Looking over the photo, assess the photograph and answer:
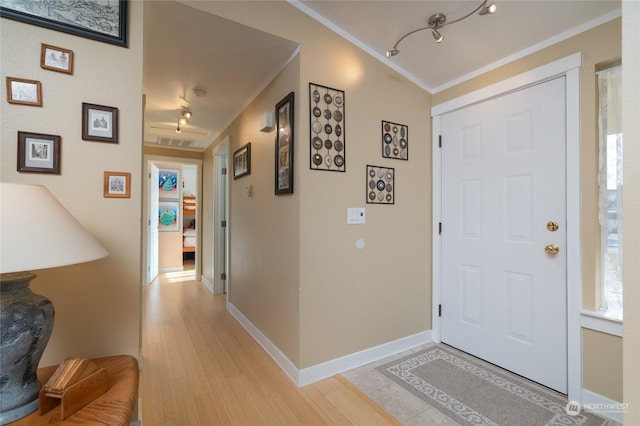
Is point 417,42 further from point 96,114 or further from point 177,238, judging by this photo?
Result: point 177,238

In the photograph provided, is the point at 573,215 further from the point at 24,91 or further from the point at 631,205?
the point at 24,91

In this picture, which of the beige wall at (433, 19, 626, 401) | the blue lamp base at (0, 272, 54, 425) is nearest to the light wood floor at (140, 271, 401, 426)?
the blue lamp base at (0, 272, 54, 425)

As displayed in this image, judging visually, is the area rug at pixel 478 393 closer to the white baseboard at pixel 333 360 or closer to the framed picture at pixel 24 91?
the white baseboard at pixel 333 360

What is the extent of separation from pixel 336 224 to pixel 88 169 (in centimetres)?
146

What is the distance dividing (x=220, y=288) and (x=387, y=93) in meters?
3.44

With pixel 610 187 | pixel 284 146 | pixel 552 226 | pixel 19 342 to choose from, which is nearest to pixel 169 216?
pixel 284 146

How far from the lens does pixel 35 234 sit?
0.77 metres

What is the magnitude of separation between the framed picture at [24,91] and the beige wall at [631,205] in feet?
6.54

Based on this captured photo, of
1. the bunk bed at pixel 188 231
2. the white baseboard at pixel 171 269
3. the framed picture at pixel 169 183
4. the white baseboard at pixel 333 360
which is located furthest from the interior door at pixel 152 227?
the white baseboard at pixel 333 360

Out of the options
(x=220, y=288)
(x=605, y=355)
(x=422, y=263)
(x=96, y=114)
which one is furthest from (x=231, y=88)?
(x=605, y=355)

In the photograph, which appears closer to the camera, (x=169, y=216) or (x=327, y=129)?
(x=327, y=129)

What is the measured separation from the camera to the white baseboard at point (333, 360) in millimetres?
1932

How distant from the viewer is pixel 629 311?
68 cm

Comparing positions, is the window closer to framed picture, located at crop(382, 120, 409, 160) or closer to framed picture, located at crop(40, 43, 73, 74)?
framed picture, located at crop(382, 120, 409, 160)
